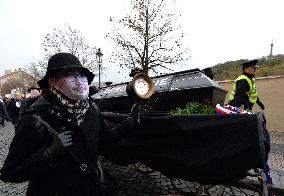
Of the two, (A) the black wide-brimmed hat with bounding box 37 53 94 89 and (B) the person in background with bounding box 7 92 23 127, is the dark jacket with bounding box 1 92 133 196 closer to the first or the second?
(A) the black wide-brimmed hat with bounding box 37 53 94 89

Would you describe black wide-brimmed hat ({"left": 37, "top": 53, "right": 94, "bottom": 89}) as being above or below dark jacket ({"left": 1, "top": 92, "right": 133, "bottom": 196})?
above

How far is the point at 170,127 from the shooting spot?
2.85m

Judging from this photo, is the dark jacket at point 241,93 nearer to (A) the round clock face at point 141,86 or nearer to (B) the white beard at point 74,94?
(A) the round clock face at point 141,86

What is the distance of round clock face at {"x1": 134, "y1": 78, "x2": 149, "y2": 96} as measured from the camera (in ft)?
8.56

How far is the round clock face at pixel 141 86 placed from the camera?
261 cm

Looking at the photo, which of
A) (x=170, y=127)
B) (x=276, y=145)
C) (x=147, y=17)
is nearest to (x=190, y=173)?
(x=170, y=127)

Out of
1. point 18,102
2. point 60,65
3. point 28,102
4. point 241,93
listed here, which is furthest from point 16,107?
point 60,65

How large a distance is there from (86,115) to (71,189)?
2.05 feet

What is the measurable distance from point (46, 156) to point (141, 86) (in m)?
1.07

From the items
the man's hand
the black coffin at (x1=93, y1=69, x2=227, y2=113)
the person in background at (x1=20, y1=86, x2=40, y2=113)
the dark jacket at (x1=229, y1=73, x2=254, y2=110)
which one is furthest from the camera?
the dark jacket at (x1=229, y1=73, x2=254, y2=110)

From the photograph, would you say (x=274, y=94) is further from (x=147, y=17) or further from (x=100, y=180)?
(x=100, y=180)

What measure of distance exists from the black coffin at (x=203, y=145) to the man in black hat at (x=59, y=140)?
0.72 m

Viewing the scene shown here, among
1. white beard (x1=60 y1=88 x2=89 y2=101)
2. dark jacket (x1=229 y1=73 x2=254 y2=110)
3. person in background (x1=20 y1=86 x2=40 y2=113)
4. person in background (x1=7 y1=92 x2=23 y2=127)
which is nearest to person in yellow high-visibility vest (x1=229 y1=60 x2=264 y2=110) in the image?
dark jacket (x1=229 y1=73 x2=254 y2=110)

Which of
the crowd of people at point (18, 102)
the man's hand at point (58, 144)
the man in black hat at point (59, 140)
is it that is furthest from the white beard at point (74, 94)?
the crowd of people at point (18, 102)
